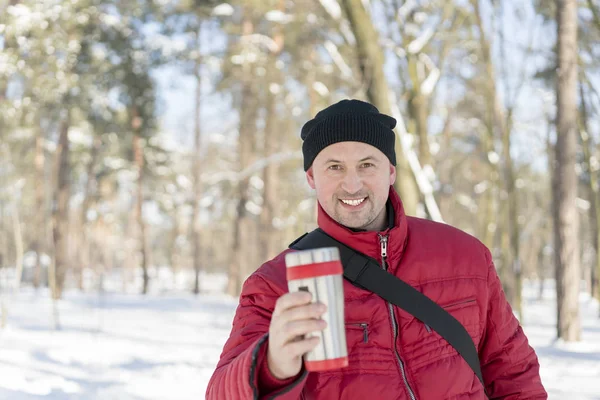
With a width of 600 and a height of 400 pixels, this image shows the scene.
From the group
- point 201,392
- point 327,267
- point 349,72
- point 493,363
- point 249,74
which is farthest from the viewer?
point 249,74

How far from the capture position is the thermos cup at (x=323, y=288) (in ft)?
4.40

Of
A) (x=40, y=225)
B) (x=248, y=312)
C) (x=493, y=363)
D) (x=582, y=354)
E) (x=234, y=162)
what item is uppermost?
(x=234, y=162)

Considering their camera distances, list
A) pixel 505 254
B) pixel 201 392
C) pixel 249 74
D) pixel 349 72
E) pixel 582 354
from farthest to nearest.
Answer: pixel 249 74
pixel 505 254
pixel 582 354
pixel 349 72
pixel 201 392

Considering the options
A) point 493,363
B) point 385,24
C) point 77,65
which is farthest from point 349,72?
point 77,65

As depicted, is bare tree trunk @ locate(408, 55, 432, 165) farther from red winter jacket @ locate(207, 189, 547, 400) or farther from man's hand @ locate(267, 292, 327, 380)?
man's hand @ locate(267, 292, 327, 380)

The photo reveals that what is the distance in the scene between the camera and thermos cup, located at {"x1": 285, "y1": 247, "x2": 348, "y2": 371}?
1340mm

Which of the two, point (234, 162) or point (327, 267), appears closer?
point (327, 267)

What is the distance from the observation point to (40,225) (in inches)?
1065

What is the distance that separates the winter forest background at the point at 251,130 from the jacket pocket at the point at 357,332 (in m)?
4.69

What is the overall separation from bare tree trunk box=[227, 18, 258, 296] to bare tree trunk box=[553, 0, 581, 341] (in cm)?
939

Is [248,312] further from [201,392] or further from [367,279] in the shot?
[201,392]

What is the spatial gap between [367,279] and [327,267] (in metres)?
0.53

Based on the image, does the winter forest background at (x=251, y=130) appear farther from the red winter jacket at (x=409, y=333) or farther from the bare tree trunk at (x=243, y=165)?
the red winter jacket at (x=409, y=333)

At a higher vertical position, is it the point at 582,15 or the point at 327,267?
the point at 582,15
